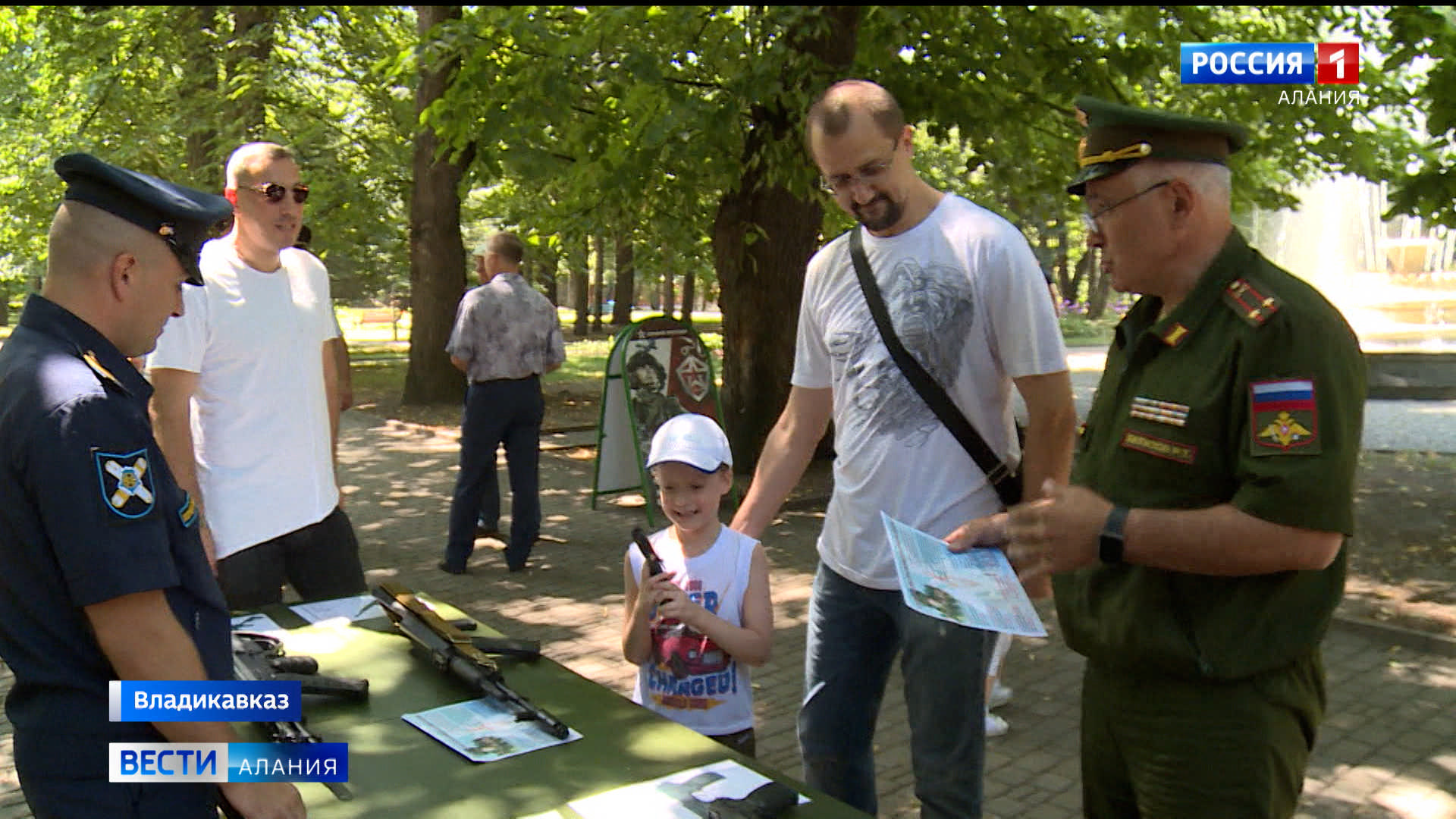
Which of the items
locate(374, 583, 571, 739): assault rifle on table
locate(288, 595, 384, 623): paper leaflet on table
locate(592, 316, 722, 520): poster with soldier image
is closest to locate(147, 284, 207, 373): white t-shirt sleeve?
locate(288, 595, 384, 623): paper leaflet on table

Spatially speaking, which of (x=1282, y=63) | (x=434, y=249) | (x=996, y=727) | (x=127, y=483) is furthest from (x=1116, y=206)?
(x=434, y=249)

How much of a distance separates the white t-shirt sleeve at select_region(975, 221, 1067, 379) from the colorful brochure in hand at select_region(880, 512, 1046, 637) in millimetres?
522

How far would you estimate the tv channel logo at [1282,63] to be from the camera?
11.1 metres

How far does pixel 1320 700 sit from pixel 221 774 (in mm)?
1996

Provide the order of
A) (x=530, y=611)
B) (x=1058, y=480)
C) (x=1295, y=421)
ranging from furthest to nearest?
(x=530, y=611) < (x=1058, y=480) < (x=1295, y=421)

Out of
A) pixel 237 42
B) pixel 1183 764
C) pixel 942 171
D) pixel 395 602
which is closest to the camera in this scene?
pixel 1183 764

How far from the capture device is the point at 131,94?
2061 centimetres

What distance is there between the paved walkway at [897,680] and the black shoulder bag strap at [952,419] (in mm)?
1818

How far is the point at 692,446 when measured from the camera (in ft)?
11.5

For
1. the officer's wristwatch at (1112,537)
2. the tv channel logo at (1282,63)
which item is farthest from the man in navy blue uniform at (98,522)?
the tv channel logo at (1282,63)

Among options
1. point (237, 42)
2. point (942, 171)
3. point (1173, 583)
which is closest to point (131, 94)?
point (237, 42)

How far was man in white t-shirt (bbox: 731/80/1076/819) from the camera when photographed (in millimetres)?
3078

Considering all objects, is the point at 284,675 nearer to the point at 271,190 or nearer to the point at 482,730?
the point at 482,730

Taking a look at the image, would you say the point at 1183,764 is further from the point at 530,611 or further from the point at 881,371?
the point at 530,611
